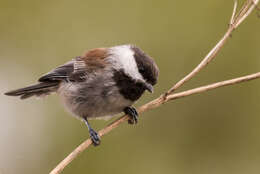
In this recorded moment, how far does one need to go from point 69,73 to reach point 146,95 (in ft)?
2.79

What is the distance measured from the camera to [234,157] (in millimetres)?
4184

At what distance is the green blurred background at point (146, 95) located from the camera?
421 cm

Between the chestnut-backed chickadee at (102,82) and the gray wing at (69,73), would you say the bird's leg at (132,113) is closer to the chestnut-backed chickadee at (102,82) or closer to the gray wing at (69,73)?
the chestnut-backed chickadee at (102,82)

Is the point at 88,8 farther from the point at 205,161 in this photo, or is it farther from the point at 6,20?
the point at 205,161

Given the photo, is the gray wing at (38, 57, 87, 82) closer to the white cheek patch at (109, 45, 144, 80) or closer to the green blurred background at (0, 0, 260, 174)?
the white cheek patch at (109, 45, 144, 80)

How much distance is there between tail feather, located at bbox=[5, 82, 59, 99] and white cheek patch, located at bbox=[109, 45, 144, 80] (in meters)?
0.62

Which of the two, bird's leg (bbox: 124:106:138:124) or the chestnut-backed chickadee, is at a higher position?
the chestnut-backed chickadee

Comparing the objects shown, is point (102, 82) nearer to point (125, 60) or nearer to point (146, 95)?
point (125, 60)

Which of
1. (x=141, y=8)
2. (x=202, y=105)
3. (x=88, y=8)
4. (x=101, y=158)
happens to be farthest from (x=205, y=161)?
(x=88, y=8)

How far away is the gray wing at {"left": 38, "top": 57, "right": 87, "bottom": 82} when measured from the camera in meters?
3.60

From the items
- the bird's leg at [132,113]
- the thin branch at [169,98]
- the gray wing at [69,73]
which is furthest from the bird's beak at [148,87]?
the gray wing at [69,73]

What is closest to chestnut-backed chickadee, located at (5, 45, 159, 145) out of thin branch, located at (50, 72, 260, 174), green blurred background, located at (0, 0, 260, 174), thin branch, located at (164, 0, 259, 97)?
thin branch, located at (50, 72, 260, 174)

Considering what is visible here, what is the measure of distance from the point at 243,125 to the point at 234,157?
0.34 m

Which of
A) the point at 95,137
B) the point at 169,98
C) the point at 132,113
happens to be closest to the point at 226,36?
the point at 169,98
